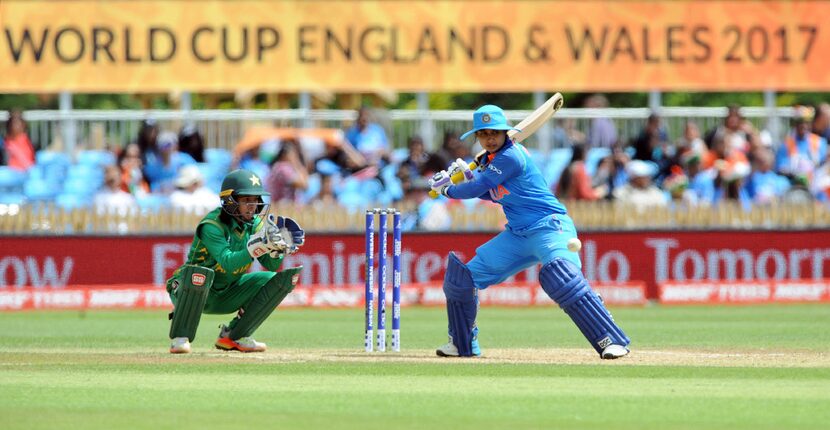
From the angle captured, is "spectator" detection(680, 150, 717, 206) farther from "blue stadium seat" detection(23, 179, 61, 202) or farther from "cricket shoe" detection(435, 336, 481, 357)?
"cricket shoe" detection(435, 336, 481, 357)

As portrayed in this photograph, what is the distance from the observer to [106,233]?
18.0 metres

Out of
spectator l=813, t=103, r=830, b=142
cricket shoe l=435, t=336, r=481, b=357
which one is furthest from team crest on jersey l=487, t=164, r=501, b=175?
spectator l=813, t=103, r=830, b=142

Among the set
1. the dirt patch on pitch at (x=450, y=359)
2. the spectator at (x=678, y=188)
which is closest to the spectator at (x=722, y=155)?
the spectator at (x=678, y=188)

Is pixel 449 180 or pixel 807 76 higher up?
pixel 807 76

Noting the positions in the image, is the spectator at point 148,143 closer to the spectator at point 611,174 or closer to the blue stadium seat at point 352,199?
the blue stadium seat at point 352,199

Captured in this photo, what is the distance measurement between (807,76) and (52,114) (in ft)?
32.6

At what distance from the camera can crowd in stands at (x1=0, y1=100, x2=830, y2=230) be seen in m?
18.8

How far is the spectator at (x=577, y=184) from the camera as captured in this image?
19000 millimetres

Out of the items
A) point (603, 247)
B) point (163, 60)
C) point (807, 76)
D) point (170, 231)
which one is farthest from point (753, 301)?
point (163, 60)

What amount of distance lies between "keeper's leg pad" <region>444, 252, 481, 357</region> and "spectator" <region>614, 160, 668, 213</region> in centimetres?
843

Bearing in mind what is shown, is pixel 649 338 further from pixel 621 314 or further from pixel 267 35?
pixel 267 35

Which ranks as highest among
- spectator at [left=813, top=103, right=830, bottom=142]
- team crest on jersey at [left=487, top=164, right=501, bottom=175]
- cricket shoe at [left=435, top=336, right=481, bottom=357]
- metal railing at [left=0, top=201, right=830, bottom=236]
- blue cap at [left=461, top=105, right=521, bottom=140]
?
spectator at [left=813, top=103, right=830, bottom=142]

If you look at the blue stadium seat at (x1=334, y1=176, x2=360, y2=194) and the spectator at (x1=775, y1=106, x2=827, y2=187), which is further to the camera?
the spectator at (x1=775, y1=106, x2=827, y2=187)

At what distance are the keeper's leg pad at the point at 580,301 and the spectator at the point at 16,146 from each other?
10.7 m
